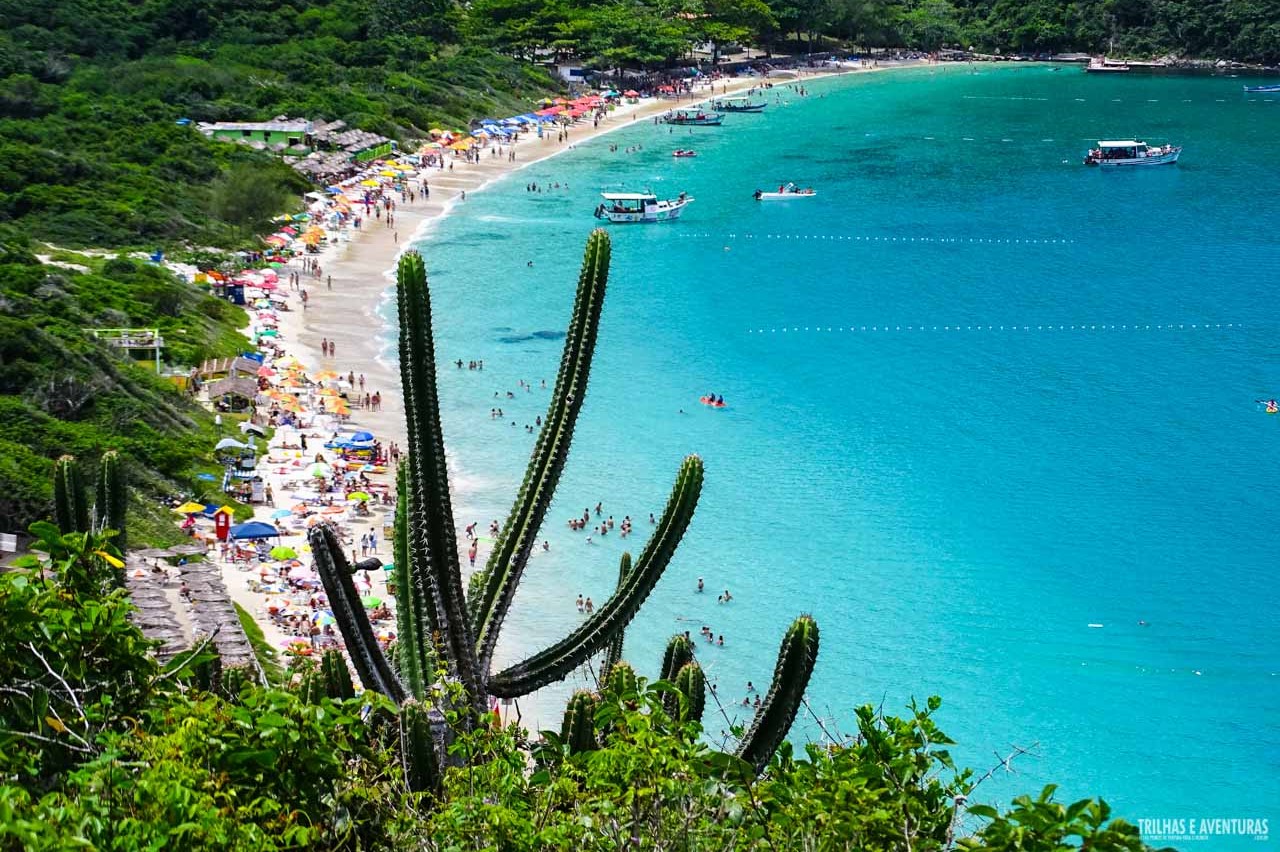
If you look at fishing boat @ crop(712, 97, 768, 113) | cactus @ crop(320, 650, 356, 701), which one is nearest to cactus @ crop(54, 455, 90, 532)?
cactus @ crop(320, 650, 356, 701)

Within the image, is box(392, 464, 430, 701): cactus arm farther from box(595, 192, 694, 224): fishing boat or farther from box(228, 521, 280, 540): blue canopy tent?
box(595, 192, 694, 224): fishing boat

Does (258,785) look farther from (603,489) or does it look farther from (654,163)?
(654,163)

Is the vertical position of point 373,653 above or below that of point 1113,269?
above

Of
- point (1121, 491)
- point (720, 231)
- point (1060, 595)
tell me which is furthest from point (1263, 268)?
point (1060, 595)

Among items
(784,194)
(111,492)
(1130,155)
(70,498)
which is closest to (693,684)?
(111,492)

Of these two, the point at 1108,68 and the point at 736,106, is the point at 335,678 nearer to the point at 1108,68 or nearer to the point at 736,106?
the point at 736,106

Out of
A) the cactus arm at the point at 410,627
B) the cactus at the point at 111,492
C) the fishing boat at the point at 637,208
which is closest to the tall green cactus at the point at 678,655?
the cactus arm at the point at 410,627
